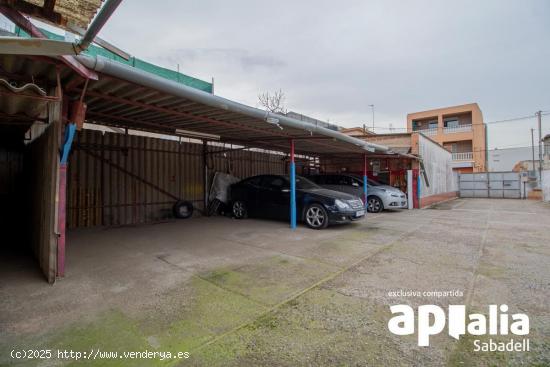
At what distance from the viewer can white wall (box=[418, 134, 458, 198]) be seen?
1382 cm

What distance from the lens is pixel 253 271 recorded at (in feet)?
13.0

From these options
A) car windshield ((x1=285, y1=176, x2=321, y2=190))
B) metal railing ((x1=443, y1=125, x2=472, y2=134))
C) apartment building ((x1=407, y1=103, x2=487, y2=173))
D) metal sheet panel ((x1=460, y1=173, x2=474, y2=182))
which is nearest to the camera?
car windshield ((x1=285, y1=176, x2=321, y2=190))

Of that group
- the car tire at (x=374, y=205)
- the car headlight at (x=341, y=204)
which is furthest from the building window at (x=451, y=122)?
the car headlight at (x=341, y=204)

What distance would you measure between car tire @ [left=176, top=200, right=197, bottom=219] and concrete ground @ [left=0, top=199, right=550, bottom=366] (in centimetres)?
299

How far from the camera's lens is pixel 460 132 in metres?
28.0

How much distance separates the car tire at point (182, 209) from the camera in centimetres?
901

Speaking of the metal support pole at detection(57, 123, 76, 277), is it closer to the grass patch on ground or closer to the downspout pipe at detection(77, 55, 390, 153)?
the downspout pipe at detection(77, 55, 390, 153)

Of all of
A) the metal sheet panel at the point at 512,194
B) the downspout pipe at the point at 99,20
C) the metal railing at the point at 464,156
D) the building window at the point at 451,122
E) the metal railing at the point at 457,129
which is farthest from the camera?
the building window at the point at 451,122

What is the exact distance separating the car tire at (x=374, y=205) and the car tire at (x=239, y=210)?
5394mm

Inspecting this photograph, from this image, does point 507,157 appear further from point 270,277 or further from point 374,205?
point 270,277

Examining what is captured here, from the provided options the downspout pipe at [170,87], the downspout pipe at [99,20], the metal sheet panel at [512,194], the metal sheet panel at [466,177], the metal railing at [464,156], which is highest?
the metal railing at [464,156]

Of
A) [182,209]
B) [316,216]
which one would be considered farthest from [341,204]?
[182,209]

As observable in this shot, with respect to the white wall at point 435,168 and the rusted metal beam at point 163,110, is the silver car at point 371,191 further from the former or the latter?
the rusted metal beam at point 163,110

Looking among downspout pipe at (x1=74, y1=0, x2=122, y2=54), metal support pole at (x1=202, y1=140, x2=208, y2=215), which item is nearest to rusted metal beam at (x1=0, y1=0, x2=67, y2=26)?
downspout pipe at (x1=74, y1=0, x2=122, y2=54)
